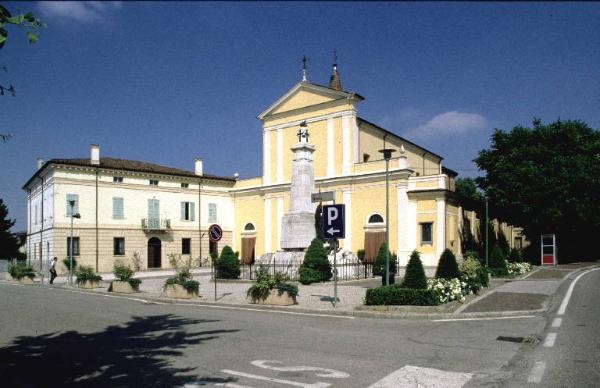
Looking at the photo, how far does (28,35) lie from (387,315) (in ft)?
33.0

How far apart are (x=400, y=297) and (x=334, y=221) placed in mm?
2972

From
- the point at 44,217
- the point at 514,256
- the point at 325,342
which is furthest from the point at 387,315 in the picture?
the point at 44,217

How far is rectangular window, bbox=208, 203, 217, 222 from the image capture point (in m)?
49.5

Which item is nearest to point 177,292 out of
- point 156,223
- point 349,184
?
point 349,184

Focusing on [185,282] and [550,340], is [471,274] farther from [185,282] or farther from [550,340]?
[185,282]

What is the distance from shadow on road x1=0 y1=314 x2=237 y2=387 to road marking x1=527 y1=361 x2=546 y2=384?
3.93 m

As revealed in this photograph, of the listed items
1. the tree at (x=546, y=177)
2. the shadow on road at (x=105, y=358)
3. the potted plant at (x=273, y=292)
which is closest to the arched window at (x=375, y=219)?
the tree at (x=546, y=177)

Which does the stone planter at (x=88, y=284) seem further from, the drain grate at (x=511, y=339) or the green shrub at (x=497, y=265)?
the drain grate at (x=511, y=339)

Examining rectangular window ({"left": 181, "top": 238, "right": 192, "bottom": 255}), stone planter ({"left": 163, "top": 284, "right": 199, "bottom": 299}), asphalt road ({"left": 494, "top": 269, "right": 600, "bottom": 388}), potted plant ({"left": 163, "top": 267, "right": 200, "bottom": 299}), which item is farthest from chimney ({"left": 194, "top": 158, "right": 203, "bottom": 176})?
asphalt road ({"left": 494, "top": 269, "right": 600, "bottom": 388})

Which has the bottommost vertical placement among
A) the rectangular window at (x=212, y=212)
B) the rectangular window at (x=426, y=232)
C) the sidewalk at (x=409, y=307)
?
the sidewalk at (x=409, y=307)

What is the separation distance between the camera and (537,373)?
6512mm

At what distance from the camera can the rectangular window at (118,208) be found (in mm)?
42812

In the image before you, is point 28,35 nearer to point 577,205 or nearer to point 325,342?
point 325,342

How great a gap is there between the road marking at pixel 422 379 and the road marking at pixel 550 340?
2778mm
